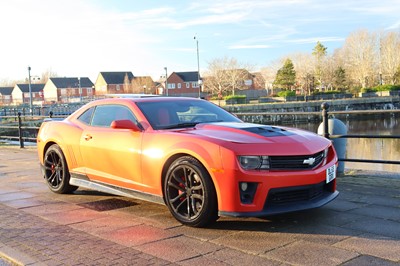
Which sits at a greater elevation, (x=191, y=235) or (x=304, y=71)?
(x=304, y=71)

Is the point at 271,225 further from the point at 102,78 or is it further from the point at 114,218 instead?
the point at 102,78

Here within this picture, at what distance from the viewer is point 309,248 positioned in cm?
374

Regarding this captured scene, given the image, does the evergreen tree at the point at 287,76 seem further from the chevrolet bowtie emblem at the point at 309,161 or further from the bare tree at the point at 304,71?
the chevrolet bowtie emblem at the point at 309,161

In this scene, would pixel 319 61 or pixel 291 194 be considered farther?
pixel 319 61

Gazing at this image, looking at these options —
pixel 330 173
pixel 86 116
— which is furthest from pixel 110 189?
pixel 330 173

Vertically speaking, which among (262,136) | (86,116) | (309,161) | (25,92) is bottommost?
(309,161)

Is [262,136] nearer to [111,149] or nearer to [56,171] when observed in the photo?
[111,149]

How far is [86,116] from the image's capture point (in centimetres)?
627

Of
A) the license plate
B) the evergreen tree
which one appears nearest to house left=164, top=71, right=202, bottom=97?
the evergreen tree

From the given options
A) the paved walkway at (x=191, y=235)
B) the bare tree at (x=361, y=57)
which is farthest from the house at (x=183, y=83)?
the paved walkway at (x=191, y=235)

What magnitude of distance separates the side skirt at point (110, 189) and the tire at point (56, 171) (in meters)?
0.21

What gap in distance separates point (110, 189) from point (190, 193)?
153 cm

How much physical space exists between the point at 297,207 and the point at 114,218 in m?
2.20

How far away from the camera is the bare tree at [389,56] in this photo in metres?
79.1
